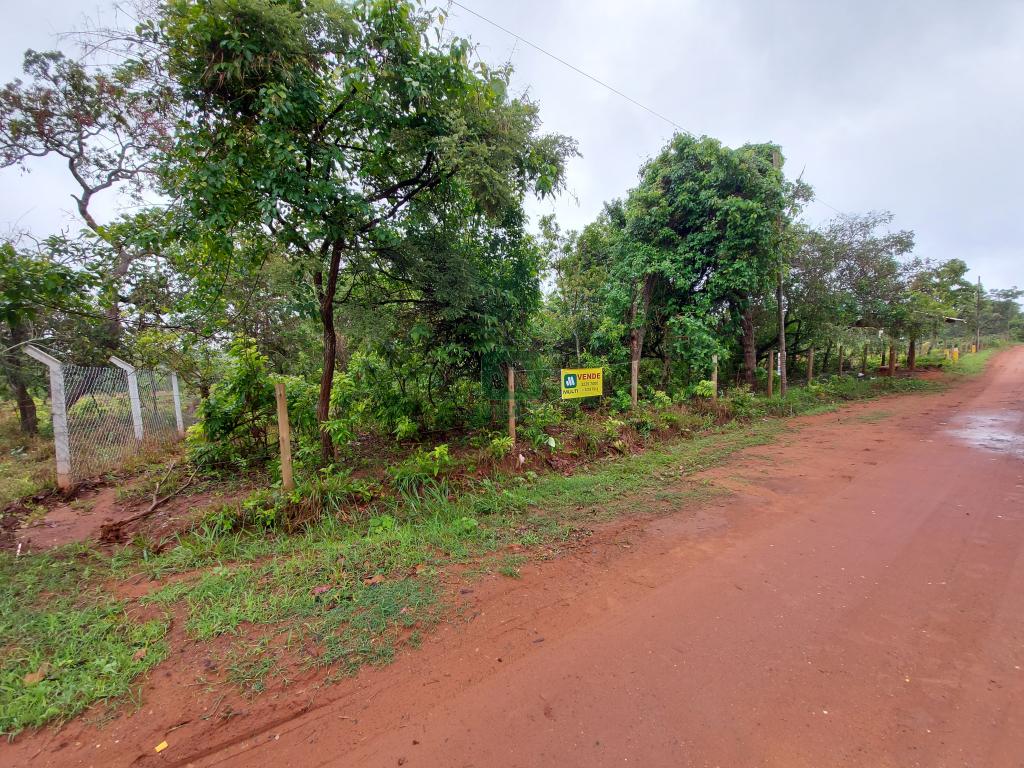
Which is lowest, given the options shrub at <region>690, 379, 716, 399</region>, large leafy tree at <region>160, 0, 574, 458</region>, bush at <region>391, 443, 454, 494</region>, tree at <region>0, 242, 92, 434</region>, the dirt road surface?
the dirt road surface

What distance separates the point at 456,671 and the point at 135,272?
321 inches

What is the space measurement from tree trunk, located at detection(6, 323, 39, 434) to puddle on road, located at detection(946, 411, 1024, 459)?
63.2 feet

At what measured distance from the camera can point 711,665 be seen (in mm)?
2297

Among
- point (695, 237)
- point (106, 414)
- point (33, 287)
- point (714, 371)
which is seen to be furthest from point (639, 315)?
point (106, 414)

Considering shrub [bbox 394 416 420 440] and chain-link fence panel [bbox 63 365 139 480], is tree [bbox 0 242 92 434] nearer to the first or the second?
chain-link fence panel [bbox 63 365 139 480]

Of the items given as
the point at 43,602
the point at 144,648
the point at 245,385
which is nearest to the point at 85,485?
the point at 245,385

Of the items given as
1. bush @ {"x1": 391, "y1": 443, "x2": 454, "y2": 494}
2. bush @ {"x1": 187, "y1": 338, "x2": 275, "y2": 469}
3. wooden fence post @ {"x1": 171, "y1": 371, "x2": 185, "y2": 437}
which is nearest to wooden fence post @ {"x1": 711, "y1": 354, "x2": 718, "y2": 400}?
bush @ {"x1": 391, "y1": 443, "x2": 454, "y2": 494}

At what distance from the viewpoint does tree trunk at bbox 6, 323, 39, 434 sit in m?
9.80

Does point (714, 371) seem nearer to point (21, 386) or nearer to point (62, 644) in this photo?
point (62, 644)

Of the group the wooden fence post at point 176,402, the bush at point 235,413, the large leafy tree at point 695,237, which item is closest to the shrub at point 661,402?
the large leafy tree at point 695,237

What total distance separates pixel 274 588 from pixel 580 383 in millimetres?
5471

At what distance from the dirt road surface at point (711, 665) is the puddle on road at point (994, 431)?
12.2 ft

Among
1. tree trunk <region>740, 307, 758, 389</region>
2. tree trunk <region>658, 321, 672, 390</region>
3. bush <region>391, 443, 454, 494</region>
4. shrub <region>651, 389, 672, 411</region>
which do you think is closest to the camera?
bush <region>391, 443, 454, 494</region>

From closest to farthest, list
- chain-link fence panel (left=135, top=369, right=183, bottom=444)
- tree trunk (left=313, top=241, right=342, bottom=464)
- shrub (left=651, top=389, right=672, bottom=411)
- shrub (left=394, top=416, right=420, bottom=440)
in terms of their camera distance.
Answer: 1. tree trunk (left=313, top=241, right=342, bottom=464)
2. shrub (left=394, top=416, right=420, bottom=440)
3. chain-link fence panel (left=135, top=369, right=183, bottom=444)
4. shrub (left=651, top=389, right=672, bottom=411)
